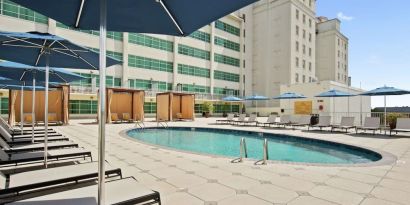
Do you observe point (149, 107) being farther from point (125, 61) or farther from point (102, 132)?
point (102, 132)

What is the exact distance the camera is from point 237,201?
4.06m

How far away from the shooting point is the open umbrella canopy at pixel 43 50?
4.25 m

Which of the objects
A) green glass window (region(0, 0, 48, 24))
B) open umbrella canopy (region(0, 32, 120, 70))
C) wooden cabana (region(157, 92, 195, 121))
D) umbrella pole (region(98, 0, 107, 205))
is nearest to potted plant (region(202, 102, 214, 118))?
wooden cabana (region(157, 92, 195, 121))

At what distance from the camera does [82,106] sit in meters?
27.9

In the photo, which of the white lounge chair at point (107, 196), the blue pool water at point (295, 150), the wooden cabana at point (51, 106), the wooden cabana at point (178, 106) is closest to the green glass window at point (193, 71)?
the wooden cabana at point (178, 106)

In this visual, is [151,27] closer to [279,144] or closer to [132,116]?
[279,144]

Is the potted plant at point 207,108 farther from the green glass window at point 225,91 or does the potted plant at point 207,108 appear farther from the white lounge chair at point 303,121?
the white lounge chair at point 303,121

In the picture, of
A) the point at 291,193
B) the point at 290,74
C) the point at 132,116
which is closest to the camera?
the point at 291,193

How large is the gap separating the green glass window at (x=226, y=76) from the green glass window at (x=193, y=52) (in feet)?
10.9

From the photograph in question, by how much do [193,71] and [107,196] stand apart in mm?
Result: 37259

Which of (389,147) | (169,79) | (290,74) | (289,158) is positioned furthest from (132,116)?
(290,74)

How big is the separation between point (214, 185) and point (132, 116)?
20302 mm

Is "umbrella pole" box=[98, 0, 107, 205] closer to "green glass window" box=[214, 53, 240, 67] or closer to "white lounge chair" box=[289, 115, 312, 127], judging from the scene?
"white lounge chair" box=[289, 115, 312, 127]

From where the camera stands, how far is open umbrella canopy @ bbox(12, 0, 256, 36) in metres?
2.98
